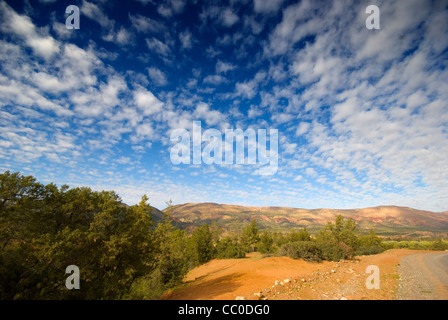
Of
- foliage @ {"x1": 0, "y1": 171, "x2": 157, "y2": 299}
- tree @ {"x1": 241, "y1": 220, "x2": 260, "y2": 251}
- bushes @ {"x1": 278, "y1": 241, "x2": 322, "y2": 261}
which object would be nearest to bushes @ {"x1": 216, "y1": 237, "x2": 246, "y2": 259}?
tree @ {"x1": 241, "y1": 220, "x2": 260, "y2": 251}

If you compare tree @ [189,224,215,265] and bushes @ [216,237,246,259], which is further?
bushes @ [216,237,246,259]

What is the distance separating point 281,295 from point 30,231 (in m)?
12.9

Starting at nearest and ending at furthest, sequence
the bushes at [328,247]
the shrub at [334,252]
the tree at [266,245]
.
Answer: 1. the bushes at [328,247]
2. the shrub at [334,252]
3. the tree at [266,245]

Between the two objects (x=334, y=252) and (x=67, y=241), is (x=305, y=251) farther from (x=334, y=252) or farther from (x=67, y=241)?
(x=67, y=241)

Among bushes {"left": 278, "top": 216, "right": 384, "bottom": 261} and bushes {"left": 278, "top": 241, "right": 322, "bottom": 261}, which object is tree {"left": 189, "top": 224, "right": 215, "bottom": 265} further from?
bushes {"left": 278, "top": 241, "right": 322, "bottom": 261}

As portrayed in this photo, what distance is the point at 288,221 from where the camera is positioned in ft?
627

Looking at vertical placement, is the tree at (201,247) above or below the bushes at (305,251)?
below

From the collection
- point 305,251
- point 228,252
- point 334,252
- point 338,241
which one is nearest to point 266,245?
point 228,252

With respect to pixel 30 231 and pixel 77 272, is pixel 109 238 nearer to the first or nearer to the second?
pixel 77 272

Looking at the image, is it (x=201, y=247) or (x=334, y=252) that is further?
(x=201, y=247)

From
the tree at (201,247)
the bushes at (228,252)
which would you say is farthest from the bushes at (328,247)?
the tree at (201,247)

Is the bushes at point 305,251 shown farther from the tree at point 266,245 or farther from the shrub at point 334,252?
the tree at point 266,245

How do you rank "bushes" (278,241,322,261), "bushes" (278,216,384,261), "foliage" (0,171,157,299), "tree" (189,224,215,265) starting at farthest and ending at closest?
"tree" (189,224,215,265), "bushes" (278,216,384,261), "bushes" (278,241,322,261), "foliage" (0,171,157,299)
